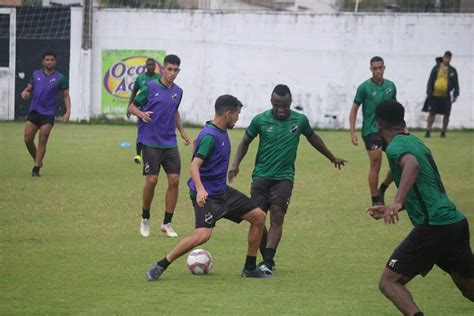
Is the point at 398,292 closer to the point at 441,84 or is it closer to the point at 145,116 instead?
the point at 145,116

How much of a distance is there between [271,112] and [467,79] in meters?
21.6

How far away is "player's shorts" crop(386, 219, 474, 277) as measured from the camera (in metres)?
8.03

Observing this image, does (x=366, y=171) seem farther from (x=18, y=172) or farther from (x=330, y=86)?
(x=330, y=86)

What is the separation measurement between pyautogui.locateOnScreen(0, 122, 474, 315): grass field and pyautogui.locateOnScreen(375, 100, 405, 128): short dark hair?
71.4 inches

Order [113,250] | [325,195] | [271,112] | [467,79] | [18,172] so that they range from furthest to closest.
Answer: [467,79] < [18,172] < [325,195] < [113,250] < [271,112]

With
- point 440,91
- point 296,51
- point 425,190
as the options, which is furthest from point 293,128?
point 296,51

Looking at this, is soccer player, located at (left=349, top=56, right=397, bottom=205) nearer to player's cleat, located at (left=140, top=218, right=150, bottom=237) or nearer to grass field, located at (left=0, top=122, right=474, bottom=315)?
grass field, located at (left=0, top=122, right=474, bottom=315)

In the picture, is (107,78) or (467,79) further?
(107,78)

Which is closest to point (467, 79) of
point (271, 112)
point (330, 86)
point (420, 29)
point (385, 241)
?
point (420, 29)

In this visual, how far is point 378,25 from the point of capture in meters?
Result: 32.6

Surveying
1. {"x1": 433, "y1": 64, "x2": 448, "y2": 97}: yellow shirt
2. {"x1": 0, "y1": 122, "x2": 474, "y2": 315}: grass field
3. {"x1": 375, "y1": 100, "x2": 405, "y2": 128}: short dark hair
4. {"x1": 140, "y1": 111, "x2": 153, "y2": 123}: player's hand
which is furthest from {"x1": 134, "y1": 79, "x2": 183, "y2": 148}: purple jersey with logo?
{"x1": 433, "y1": 64, "x2": 448, "y2": 97}: yellow shirt

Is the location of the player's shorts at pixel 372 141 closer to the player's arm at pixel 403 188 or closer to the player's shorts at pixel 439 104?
the player's arm at pixel 403 188

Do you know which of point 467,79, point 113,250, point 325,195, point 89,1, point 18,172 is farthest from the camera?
point 89,1

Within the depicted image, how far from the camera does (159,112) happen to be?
44.5 ft
